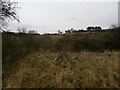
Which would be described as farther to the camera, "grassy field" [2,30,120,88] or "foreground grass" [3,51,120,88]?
"grassy field" [2,30,120,88]

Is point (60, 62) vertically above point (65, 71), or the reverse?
point (60, 62)

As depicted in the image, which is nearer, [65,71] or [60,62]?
[65,71]

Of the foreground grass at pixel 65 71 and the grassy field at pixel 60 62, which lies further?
the grassy field at pixel 60 62

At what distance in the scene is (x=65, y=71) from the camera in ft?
51.6

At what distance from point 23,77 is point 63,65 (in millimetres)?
3189

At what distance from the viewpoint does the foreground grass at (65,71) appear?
14180mm

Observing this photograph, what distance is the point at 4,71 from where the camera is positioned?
16.4 metres

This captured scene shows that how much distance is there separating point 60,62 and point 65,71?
1733 millimetres

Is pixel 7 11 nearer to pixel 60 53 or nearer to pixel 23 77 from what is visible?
pixel 60 53

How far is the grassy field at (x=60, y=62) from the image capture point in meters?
14.4

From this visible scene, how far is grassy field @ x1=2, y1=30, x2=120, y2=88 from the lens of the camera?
47.3ft

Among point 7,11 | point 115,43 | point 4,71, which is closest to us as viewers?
point 4,71

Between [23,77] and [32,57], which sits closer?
[23,77]

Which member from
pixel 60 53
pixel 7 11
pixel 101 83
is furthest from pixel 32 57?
pixel 101 83
